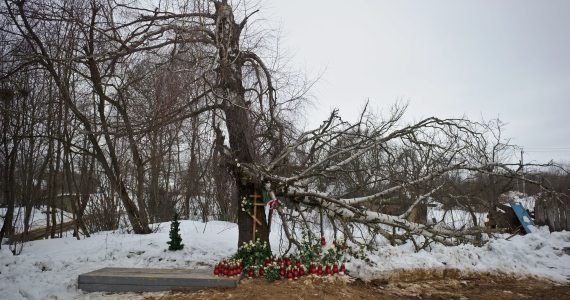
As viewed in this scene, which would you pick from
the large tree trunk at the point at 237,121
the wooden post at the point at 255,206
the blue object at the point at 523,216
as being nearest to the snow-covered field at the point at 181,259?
the large tree trunk at the point at 237,121

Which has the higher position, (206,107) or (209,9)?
(209,9)

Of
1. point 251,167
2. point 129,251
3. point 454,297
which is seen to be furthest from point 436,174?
point 129,251

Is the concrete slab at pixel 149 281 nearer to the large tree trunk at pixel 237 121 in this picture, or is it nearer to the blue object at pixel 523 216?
the large tree trunk at pixel 237 121

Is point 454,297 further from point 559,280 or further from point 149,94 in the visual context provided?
point 149,94

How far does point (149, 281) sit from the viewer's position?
607cm

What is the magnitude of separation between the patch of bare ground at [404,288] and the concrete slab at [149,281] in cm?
16

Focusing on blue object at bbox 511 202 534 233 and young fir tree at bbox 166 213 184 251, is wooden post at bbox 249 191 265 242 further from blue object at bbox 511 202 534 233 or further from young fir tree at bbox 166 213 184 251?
blue object at bbox 511 202 534 233

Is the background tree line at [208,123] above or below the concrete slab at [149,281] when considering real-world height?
above

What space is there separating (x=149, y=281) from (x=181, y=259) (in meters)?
1.90

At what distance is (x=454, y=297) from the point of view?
5504mm

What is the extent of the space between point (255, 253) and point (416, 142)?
148 inches

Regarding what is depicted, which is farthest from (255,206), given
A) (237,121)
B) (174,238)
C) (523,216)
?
(523,216)

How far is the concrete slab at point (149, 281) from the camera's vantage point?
5.95 m

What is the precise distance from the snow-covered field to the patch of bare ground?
220mm
